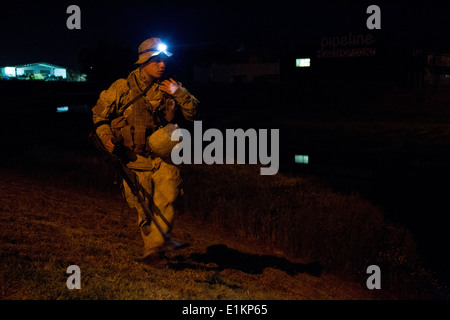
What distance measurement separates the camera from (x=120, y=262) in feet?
18.4

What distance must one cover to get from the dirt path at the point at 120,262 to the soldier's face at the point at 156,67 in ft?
6.48

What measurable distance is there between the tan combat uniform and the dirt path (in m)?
0.66

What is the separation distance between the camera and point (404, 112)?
26.7 meters

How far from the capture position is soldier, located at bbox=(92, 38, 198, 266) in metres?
5.12

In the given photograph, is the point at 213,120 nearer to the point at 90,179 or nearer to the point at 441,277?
the point at 90,179

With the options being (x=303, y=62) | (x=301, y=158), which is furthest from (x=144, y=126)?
(x=303, y=62)

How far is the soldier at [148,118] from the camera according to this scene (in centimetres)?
512

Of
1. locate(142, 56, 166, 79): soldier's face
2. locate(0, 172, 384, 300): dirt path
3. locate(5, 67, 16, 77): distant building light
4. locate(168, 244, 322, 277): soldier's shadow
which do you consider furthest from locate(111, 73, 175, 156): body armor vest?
locate(5, 67, 16, 77): distant building light

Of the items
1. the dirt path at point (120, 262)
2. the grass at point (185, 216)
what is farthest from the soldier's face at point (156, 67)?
the grass at point (185, 216)

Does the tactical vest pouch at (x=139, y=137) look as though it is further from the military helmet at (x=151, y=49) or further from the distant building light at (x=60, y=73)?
the distant building light at (x=60, y=73)

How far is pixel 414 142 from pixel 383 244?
1150 centimetres

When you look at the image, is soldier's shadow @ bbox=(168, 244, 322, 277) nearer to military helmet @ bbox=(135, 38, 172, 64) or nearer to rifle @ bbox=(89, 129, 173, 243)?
rifle @ bbox=(89, 129, 173, 243)
